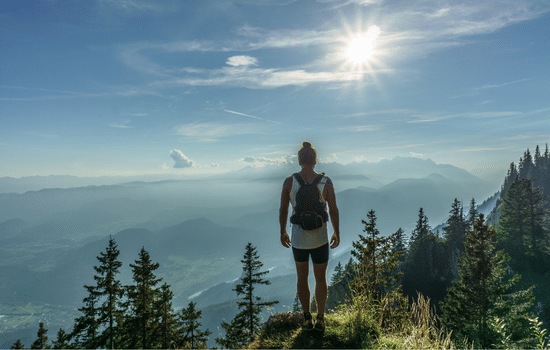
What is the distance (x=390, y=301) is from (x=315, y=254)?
291 cm

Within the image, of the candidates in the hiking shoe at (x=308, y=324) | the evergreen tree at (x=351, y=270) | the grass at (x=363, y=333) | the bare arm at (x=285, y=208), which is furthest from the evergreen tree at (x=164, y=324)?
the bare arm at (x=285, y=208)

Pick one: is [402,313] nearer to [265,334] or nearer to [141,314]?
[265,334]

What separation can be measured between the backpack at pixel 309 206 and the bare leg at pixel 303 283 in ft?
2.93

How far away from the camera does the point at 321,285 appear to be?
558 centimetres

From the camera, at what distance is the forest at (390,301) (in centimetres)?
545

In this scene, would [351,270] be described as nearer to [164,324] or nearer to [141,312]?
[164,324]

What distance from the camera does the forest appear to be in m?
5.45

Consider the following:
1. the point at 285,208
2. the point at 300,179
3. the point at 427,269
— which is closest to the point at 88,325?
the point at 285,208

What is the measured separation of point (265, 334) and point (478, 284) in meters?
23.6

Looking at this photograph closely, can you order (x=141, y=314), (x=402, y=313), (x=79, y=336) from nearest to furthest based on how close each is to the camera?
(x=402, y=313) < (x=141, y=314) < (x=79, y=336)

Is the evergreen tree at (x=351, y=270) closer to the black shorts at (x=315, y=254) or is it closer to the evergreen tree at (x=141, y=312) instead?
the black shorts at (x=315, y=254)

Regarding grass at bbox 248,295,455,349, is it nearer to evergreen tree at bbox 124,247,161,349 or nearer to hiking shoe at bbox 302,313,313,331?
hiking shoe at bbox 302,313,313,331

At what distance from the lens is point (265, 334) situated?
5887 mm

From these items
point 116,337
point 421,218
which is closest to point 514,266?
point 421,218
